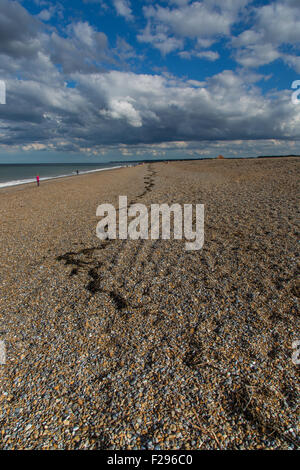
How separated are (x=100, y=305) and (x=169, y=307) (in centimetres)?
167

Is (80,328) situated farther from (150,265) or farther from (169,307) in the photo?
(150,265)

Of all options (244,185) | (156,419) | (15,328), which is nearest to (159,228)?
(15,328)

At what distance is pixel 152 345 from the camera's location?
432cm

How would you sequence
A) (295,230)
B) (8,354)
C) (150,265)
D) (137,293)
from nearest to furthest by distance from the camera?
1. (8,354)
2. (137,293)
3. (150,265)
4. (295,230)

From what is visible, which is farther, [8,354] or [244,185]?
[244,185]

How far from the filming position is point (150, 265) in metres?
7.43

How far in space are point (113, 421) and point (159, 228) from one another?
8.51 metres

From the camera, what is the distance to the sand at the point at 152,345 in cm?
304

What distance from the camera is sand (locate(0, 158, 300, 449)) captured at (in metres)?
3.04
